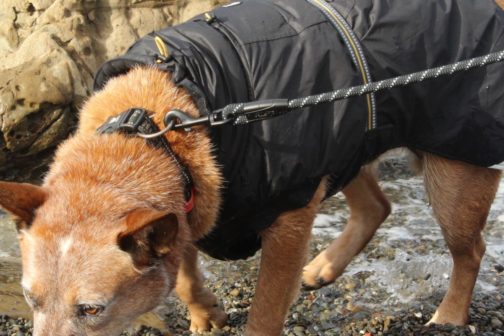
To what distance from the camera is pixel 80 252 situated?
275 centimetres

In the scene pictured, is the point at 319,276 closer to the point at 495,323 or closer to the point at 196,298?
the point at 196,298

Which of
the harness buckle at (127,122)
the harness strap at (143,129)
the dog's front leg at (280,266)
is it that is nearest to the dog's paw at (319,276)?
the dog's front leg at (280,266)

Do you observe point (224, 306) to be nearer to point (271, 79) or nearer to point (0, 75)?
point (271, 79)

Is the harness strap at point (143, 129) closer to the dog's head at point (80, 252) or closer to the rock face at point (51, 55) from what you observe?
the dog's head at point (80, 252)

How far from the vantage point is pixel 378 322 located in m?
4.50

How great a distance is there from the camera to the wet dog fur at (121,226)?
9.05 feet

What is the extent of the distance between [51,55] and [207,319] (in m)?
4.17

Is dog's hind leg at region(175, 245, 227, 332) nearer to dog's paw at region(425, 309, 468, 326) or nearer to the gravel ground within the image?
the gravel ground

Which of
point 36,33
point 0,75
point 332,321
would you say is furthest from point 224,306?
point 36,33

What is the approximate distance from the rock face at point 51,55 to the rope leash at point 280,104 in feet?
14.2

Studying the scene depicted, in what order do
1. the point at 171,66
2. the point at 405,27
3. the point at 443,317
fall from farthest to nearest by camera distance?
the point at 443,317, the point at 405,27, the point at 171,66

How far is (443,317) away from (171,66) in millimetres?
2524

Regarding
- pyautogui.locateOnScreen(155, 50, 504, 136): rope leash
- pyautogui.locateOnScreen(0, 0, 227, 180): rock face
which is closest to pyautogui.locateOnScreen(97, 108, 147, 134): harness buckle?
pyautogui.locateOnScreen(155, 50, 504, 136): rope leash

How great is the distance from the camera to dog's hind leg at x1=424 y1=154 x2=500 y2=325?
4059 millimetres
